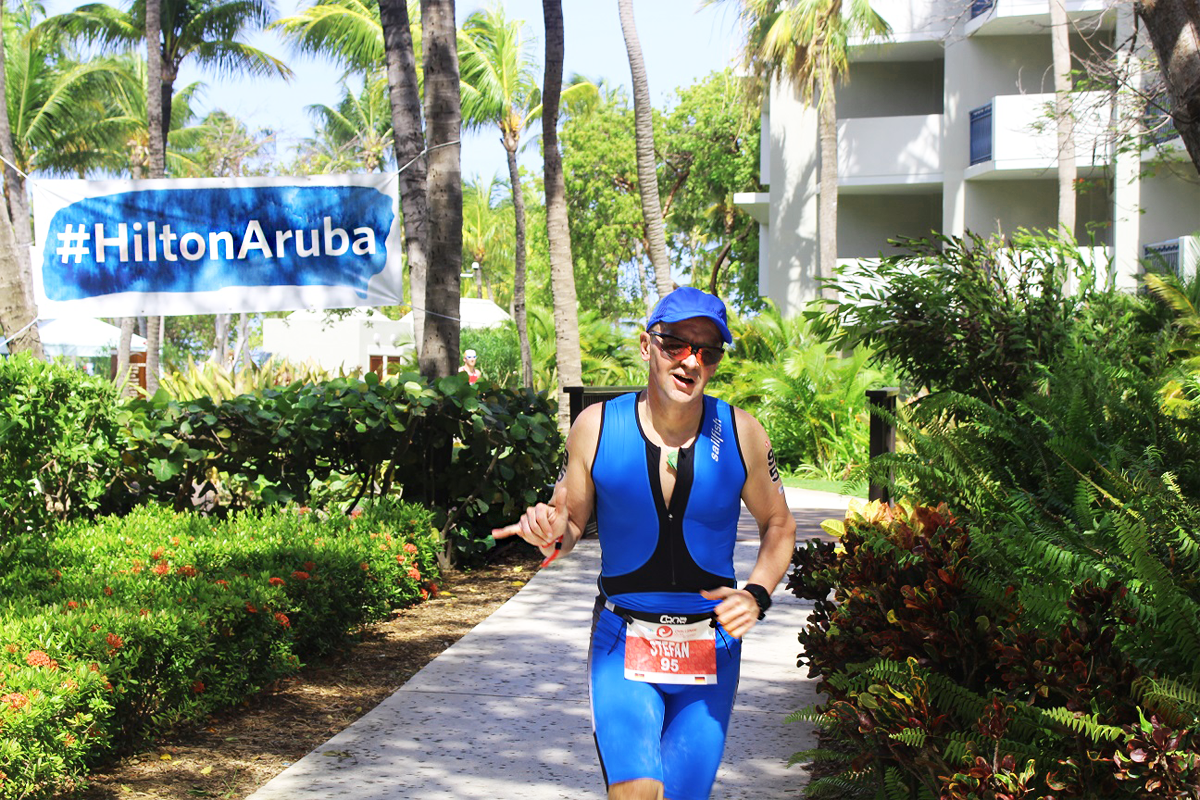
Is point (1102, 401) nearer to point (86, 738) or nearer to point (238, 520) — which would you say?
point (86, 738)

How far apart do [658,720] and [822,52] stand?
23453 millimetres

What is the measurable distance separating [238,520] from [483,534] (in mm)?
2349

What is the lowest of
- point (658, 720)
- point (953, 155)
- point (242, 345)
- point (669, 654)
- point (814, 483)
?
point (814, 483)

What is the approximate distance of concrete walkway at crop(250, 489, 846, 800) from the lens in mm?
4555

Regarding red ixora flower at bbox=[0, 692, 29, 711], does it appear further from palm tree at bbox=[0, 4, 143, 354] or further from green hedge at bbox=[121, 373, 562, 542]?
palm tree at bbox=[0, 4, 143, 354]

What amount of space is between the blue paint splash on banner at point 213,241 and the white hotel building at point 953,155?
46.2 ft

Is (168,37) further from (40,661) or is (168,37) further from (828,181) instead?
(40,661)

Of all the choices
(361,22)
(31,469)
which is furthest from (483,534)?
(361,22)

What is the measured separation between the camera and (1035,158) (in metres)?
23.9

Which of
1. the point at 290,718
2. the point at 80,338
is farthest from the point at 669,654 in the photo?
the point at 80,338

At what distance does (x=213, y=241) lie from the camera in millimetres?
8125

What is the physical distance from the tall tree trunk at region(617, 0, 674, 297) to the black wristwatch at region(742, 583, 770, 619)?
16240mm

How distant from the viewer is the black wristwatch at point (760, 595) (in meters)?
3.18

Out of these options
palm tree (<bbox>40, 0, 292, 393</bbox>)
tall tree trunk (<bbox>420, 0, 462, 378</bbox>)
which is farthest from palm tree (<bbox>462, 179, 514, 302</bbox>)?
tall tree trunk (<bbox>420, 0, 462, 378</bbox>)
